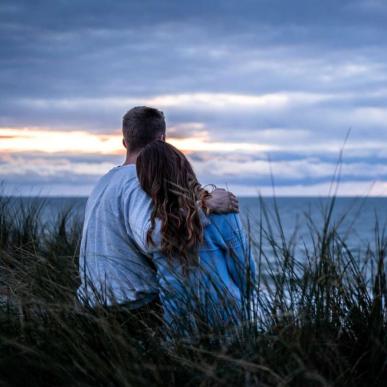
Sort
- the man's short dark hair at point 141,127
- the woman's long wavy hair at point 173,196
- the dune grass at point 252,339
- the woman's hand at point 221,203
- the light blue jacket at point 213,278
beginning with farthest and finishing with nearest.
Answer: the man's short dark hair at point 141,127 < the woman's hand at point 221,203 < the woman's long wavy hair at point 173,196 < the light blue jacket at point 213,278 < the dune grass at point 252,339

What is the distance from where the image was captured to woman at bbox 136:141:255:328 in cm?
327

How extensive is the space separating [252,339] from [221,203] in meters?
→ 0.96

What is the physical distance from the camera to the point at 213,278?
3182mm

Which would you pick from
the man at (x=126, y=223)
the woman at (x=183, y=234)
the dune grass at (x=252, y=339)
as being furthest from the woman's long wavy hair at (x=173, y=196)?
the dune grass at (x=252, y=339)

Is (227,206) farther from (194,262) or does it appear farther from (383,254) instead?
(383,254)

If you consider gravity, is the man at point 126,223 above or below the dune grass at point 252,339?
above

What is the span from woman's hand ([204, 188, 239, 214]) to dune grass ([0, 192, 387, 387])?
442 mm

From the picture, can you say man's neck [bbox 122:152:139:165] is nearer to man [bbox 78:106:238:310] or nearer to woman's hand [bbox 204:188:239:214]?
man [bbox 78:106:238:310]

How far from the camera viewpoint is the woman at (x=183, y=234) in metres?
3.27

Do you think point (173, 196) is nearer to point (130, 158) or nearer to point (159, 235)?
point (159, 235)

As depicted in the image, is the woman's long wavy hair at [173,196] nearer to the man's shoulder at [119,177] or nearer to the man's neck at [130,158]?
the man's shoulder at [119,177]

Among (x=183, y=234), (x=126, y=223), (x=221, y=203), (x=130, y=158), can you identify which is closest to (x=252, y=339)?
(x=183, y=234)

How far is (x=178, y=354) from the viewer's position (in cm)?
275

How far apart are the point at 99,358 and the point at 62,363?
0.81 feet
